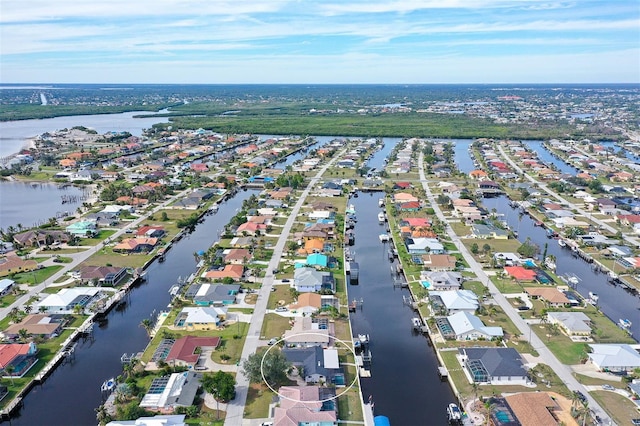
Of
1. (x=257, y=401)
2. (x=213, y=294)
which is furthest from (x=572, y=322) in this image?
(x=213, y=294)

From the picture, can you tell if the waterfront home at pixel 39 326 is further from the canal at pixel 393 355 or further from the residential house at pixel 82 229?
the canal at pixel 393 355

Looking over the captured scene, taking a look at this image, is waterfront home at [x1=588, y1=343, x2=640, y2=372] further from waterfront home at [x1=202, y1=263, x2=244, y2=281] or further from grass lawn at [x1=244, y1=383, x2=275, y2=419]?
waterfront home at [x1=202, y1=263, x2=244, y2=281]

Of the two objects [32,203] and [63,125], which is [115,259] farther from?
[63,125]

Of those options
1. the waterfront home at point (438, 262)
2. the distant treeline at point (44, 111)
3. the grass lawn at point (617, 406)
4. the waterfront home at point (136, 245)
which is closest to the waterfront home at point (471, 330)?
the grass lawn at point (617, 406)

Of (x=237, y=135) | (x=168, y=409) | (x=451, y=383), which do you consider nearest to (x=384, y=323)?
(x=451, y=383)

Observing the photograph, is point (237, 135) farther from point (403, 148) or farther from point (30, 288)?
point (30, 288)

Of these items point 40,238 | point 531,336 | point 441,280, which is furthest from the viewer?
point 40,238
